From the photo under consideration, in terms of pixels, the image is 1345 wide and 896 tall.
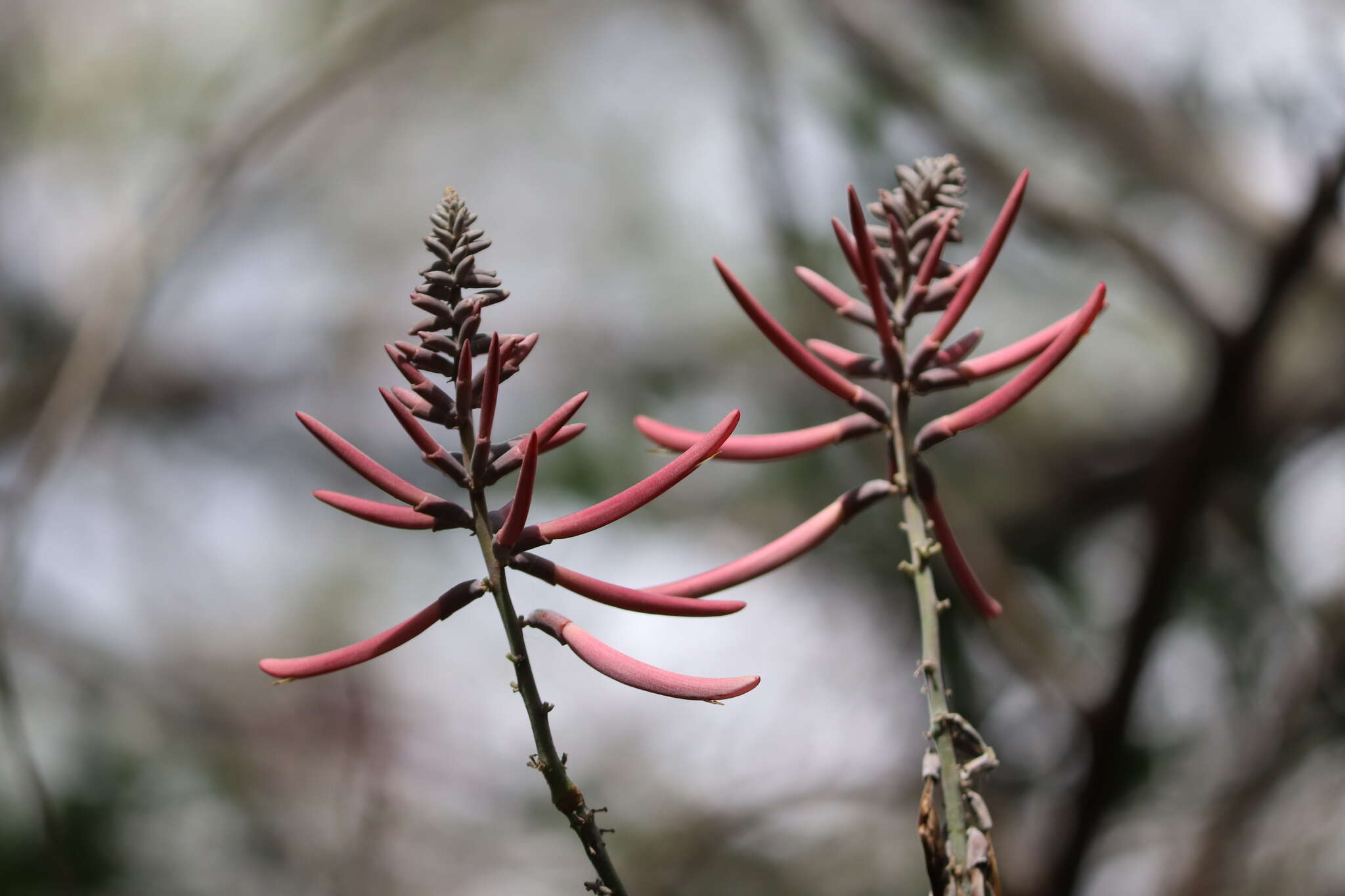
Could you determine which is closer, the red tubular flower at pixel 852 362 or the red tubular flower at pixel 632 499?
the red tubular flower at pixel 632 499

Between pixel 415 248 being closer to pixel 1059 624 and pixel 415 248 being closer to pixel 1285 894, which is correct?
pixel 1059 624

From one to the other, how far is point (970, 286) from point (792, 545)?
11 cm

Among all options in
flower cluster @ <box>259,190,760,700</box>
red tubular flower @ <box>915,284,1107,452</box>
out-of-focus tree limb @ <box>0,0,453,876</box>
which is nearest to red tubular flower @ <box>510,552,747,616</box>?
flower cluster @ <box>259,190,760,700</box>

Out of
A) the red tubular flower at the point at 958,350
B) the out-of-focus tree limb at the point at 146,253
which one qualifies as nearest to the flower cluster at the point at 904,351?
the red tubular flower at the point at 958,350

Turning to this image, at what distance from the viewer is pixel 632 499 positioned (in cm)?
31

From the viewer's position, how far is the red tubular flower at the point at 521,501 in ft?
0.87

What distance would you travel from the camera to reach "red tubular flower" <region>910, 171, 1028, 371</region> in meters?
0.35

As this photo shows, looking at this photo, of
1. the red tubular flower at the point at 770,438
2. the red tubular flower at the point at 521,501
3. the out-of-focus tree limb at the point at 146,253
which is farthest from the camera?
the out-of-focus tree limb at the point at 146,253

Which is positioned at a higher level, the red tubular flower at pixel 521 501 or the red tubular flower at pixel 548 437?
the red tubular flower at pixel 548 437

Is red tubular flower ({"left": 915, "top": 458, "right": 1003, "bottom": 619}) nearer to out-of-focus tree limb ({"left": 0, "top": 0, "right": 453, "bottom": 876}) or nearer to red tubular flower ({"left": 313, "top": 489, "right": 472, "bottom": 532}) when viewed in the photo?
red tubular flower ({"left": 313, "top": 489, "right": 472, "bottom": 532})

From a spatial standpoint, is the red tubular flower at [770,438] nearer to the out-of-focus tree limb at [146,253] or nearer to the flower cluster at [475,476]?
the flower cluster at [475,476]

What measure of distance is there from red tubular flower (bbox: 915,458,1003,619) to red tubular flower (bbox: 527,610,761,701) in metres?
0.11

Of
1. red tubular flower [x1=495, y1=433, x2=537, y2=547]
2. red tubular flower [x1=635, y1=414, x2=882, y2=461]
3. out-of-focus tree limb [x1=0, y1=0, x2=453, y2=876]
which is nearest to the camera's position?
red tubular flower [x1=495, y1=433, x2=537, y2=547]

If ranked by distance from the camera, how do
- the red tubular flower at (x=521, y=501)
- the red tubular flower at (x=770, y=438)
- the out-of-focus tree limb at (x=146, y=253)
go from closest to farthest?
1. the red tubular flower at (x=521, y=501)
2. the red tubular flower at (x=770, y=438)
3. the out-of-focus tree limb at (x=146, y=253)
